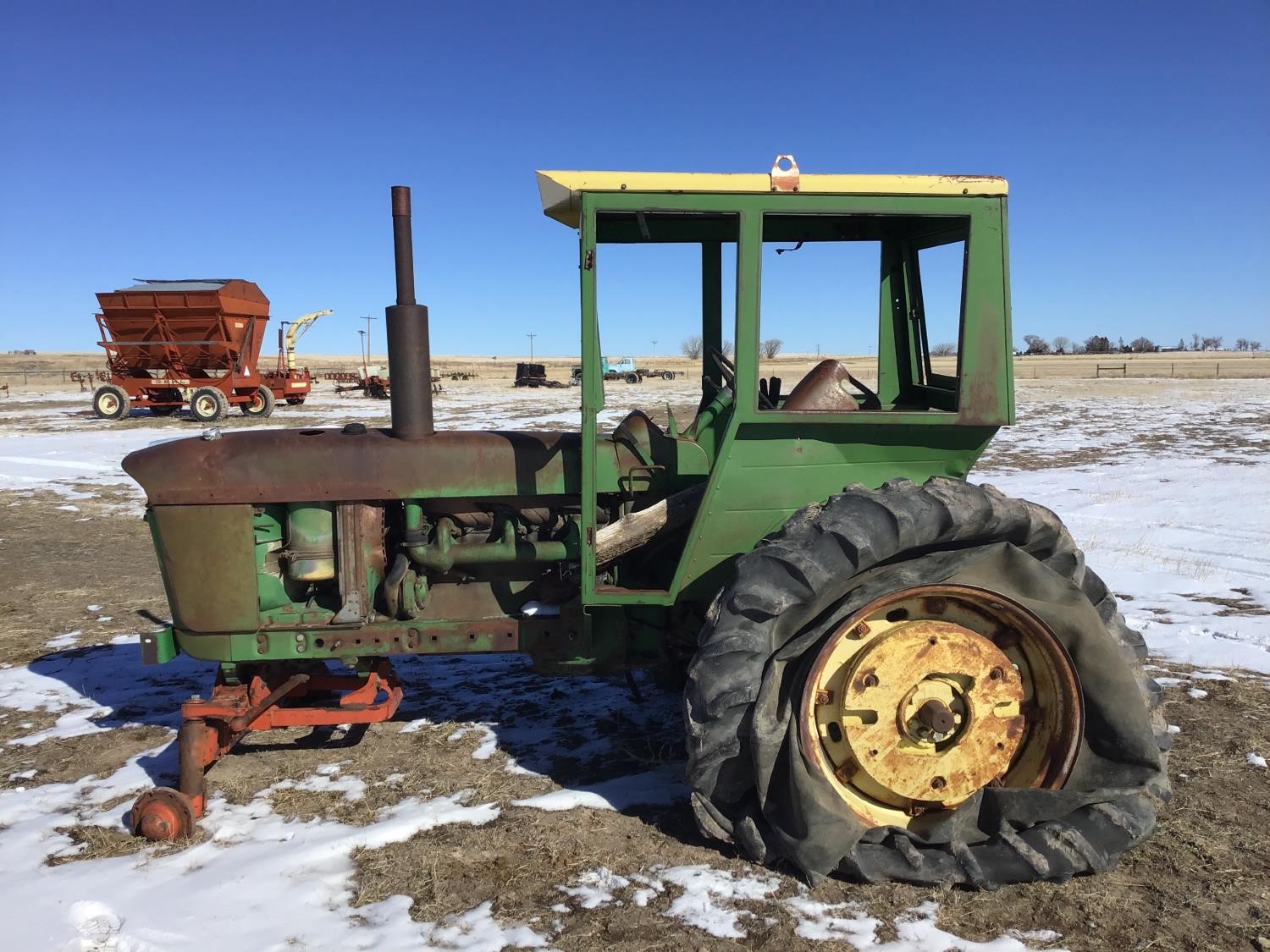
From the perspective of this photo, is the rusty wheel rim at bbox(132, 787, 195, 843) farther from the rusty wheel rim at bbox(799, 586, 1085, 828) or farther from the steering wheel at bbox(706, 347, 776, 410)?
the steering wheel at bbox(706, 347, 776, 410)

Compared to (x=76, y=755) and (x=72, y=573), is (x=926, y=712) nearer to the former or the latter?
(x=76, y=755)

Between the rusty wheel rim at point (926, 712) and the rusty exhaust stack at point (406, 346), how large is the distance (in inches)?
76.1

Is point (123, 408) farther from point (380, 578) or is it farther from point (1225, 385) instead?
point (1225, 385)

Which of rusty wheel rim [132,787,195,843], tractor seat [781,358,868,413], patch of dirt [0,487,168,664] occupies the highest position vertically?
tractor seat [781,358,868,413]

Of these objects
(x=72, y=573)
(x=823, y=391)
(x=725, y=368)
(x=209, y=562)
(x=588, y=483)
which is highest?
(x=725, y=368)

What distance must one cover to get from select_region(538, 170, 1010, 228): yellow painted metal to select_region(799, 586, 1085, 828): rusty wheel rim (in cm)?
140

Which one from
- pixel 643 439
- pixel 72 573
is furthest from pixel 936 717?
pixel 72 573

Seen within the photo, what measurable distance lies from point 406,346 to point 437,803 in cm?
186

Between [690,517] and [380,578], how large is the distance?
137 cm

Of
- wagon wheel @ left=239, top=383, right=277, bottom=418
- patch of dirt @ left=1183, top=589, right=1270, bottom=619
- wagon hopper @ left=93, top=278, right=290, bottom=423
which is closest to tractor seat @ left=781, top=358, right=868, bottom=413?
patch of dirt @ left=1183, top=589, right=1270, bottom=619

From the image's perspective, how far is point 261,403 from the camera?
2275 centimetres

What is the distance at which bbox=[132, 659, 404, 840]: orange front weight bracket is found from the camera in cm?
322

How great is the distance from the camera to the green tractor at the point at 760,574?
2.80m

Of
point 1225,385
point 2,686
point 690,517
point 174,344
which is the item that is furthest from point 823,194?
point 1225,385
